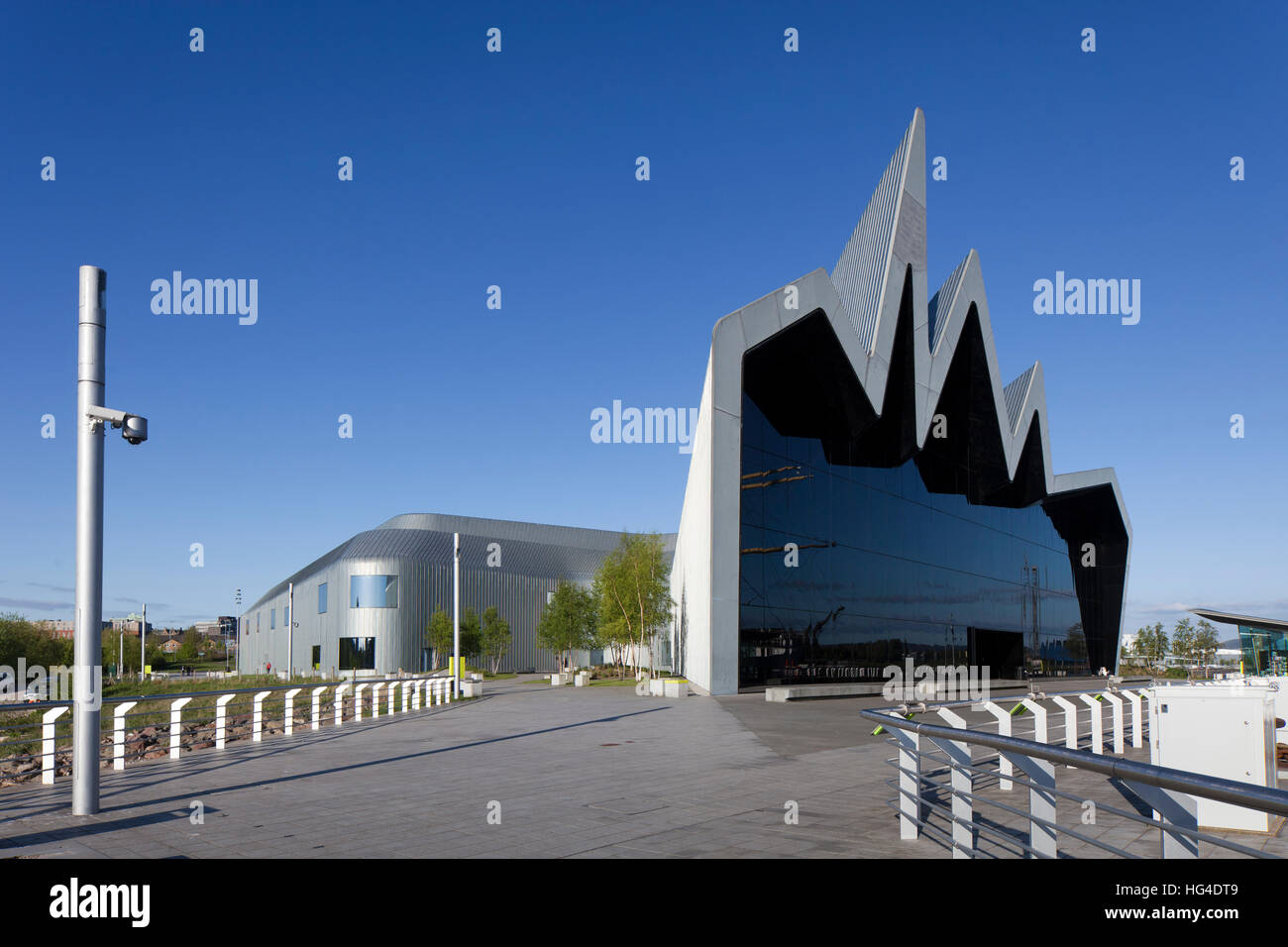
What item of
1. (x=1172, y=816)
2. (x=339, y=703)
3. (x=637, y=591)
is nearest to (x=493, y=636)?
(x=637, y=591)

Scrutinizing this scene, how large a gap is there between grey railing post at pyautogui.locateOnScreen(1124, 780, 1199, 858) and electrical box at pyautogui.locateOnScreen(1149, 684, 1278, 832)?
470 cm

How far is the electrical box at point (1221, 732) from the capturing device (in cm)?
800

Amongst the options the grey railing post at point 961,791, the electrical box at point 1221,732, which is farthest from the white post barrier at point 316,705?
the electrical box at point 1221,732

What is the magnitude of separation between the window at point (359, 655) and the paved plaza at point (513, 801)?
43.7 meters

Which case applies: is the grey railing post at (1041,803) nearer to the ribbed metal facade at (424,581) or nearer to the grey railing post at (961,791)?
the grey railing post at (961,791)

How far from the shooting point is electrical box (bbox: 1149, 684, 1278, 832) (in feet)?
26.2

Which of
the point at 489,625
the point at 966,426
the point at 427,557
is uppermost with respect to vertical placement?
the point at 966,426

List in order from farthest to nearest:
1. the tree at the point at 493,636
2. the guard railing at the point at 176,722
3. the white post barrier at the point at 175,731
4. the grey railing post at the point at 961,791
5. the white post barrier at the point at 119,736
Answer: the tree at the point at 493,636, the white post barrier at the point at 175,731, the white post barrier at the point at 119,736, the guard railing at the point at 176,722, the grey railing post at the point at 961,791

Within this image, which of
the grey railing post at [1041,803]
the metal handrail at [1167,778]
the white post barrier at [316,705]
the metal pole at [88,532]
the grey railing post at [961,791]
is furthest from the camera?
the white post barrier at [316,705]

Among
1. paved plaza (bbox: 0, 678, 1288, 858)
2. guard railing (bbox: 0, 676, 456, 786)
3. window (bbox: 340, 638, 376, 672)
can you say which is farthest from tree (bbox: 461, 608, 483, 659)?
paved plaza (bbox: 0, 678, 1288, 858)
